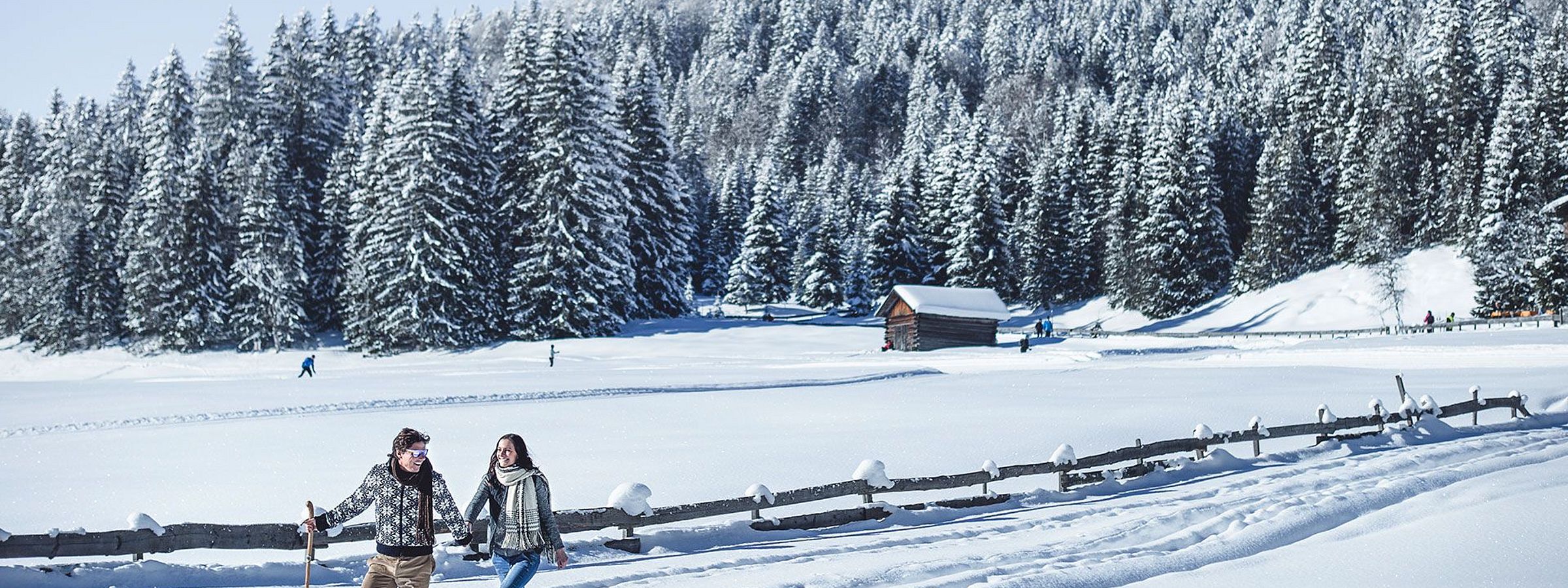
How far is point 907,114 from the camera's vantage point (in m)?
148

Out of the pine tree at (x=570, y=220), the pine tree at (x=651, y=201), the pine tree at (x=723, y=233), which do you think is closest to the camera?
the pine tree at (x=570, y=220)

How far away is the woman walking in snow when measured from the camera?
712cm

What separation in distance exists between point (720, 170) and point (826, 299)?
3856 cm

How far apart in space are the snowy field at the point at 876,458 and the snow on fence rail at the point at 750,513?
8.6 inches

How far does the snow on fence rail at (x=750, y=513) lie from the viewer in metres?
9.06

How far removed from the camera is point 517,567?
7.15 metres

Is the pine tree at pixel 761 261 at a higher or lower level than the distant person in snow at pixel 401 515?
higher

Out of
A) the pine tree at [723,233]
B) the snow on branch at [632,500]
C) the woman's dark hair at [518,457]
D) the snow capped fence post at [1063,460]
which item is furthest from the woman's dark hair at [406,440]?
the pine tree at [723,233]

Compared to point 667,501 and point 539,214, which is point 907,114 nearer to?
point 539,214

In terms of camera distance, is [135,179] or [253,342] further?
[135,179]

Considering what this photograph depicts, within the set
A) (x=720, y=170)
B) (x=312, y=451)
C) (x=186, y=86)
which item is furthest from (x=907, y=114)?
(x=312, y=451)

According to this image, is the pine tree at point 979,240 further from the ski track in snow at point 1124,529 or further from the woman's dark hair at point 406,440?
the woman's dark hair at point 406,440

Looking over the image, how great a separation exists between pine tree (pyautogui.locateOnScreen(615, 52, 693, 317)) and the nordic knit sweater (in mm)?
48668

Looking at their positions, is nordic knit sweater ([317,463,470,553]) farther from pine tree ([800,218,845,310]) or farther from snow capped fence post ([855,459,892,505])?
pine tree ([800,218,845,310])
